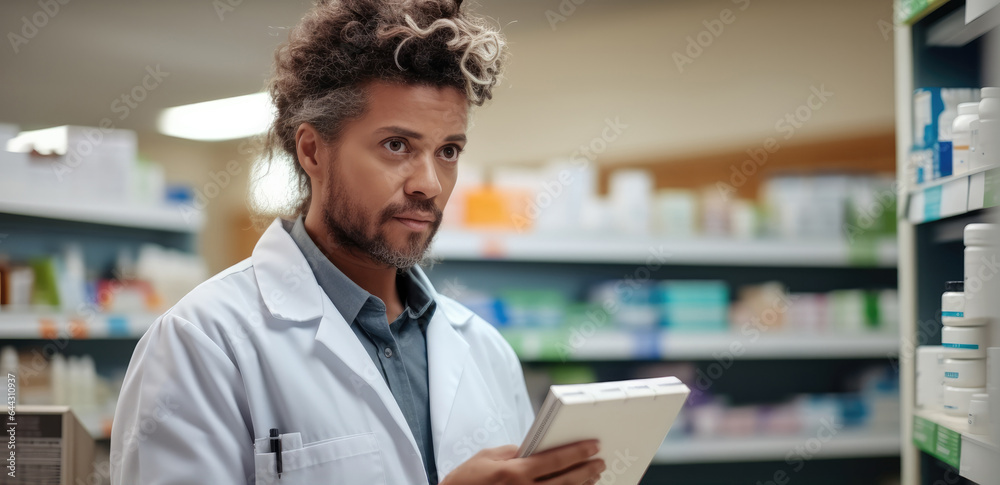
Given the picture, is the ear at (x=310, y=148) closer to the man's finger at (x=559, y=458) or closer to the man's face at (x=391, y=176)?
the man's face at (x=391, y=176)

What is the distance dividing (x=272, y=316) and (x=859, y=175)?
367 cm

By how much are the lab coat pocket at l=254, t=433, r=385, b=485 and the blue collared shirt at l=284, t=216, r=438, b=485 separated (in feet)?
0.38

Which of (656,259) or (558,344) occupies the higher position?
(656,259)

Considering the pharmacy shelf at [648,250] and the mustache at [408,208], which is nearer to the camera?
the mustache at [408,208]

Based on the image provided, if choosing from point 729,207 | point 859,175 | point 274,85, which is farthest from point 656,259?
point 274,85

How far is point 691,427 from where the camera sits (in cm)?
363

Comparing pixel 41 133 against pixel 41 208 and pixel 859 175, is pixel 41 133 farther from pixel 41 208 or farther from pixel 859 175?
pixel 859 175

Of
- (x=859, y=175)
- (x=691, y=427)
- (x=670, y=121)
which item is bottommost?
(x=691, y=427)

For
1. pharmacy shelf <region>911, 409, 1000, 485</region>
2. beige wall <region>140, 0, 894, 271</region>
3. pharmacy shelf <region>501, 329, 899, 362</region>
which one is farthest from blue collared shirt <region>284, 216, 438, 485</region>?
beige wall <region>140, 0, 894, 271</region>

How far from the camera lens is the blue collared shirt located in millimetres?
1308

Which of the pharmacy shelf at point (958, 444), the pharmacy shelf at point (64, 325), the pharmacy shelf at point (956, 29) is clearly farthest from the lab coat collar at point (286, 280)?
the pharmacy shelf at point (64, 325)

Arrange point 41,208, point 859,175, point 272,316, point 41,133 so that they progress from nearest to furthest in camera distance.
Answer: point 272,316 < point 41,208 < point 41,133 < point 859,175

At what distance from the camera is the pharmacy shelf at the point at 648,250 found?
3.18 m

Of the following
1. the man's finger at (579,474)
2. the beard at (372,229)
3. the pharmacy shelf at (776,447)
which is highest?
the beard at (372,229)
